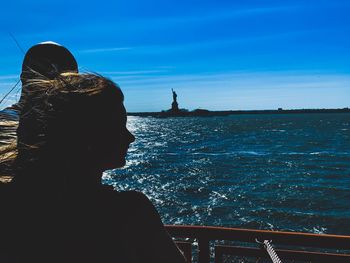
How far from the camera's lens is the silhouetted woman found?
2.96 ft

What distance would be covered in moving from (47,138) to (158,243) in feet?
1.24

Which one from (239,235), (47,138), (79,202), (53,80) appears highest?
(53,80)

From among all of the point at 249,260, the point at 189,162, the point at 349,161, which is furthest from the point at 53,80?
the point at 349,161

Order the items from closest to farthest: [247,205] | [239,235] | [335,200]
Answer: [239,235] → [247,205] → [335,200]

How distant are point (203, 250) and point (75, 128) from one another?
9.74ft

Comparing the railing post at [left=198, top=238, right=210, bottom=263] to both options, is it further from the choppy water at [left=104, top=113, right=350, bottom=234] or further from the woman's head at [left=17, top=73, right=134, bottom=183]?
the choppy water at [left=104, top=113, right=350, bottom=234]

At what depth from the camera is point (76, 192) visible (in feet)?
3.03

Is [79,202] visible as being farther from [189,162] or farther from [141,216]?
[189,162]

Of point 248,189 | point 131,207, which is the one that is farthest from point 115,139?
point 248,189

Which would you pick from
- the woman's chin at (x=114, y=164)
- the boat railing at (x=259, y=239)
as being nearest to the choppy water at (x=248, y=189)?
the boat railing at (x=259, y=239)

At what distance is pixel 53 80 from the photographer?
0.99 meters

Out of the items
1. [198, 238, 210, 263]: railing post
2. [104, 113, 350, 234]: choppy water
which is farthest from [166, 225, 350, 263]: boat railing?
[104, 113, 350, 234]: choppy water

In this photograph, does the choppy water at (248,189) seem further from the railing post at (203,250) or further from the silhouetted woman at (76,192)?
the silhouetted woman at (76,192)

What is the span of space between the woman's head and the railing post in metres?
2.75
